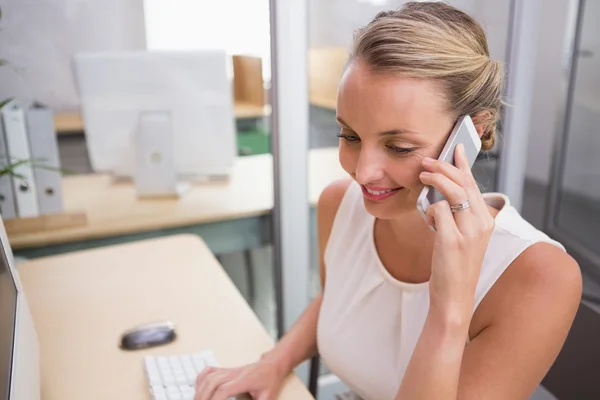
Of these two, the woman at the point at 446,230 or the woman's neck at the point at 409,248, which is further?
the woman's neck at the point at 409,248

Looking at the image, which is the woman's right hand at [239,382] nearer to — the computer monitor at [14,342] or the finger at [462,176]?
the computer monitor at [14,342]

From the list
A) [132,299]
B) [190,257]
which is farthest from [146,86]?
[132,299]

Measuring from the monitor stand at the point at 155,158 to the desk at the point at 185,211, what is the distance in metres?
0.04

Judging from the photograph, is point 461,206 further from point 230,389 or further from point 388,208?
point 230,389

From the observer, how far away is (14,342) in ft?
2.41

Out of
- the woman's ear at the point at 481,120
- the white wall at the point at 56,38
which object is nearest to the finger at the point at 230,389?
the woman's ear at the point at 481,120

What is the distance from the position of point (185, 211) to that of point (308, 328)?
0.90m

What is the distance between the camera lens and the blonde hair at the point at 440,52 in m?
0.80

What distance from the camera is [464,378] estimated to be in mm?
801

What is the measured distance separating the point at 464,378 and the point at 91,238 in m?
1.34

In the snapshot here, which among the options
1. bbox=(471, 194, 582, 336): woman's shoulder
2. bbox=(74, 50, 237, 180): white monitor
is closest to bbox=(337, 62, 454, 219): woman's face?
bbox=(471, 194, 582, 336): woman's shoulder

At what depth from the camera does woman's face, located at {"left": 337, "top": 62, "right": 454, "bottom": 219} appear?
79 cm

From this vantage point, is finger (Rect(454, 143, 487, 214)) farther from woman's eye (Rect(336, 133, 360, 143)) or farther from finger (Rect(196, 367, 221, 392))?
finger (Rect(196, 367, 221, 392))

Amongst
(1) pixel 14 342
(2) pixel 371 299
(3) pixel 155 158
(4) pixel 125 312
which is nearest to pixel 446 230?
(2) pixel 371 299
